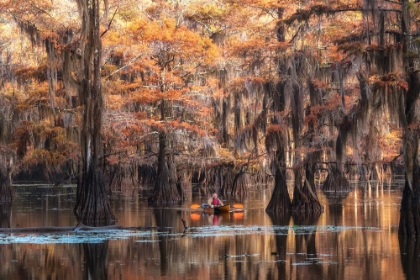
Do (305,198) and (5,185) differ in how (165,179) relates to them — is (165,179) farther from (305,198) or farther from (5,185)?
(305,198)

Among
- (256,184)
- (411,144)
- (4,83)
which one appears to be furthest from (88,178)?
(256,184)

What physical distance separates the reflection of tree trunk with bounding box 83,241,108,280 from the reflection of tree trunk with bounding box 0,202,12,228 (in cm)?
558

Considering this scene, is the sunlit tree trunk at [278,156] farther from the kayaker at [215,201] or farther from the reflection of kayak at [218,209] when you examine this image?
the kayaker at [215,201]

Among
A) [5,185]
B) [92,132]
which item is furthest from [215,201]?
[5,185]

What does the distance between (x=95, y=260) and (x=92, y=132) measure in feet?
28.8

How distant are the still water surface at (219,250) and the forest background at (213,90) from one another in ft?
5.26

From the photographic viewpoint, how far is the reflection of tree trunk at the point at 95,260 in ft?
41.4

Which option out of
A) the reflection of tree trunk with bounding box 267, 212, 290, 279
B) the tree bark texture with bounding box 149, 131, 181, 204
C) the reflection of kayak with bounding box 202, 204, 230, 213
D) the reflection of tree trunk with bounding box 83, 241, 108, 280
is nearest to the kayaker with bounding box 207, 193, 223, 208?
the reflection of kayak with bounding box 202, 204, 230, 213

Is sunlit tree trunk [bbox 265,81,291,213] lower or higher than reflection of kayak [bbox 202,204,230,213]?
higher

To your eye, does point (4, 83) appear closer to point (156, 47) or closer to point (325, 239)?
point (156, 47)

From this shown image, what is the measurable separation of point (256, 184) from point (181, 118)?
17.6m

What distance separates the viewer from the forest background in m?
16.7

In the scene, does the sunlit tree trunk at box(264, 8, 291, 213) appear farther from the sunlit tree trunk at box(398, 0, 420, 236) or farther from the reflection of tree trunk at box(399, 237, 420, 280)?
the reflection of tree trunk at box(399, 237, 420, 280)

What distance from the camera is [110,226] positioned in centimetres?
1917
